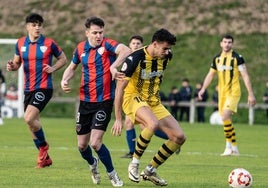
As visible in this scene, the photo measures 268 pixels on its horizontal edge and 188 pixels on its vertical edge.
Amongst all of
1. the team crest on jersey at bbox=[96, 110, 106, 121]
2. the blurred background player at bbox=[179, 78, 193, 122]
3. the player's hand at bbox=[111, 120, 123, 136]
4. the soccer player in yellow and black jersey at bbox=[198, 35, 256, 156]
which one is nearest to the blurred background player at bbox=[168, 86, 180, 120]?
the blurred background player at bbox=[179, 78, 193, 122]

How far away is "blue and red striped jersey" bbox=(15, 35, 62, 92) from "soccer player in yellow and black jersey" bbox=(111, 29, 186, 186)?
3.00 meters

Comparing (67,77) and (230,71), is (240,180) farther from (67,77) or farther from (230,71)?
(230,71)

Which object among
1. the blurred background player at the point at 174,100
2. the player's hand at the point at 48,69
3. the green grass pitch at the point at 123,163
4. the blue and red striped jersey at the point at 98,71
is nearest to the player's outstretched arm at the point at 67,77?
the blue and red striped jersey at the point at 98,71

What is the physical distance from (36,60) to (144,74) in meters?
3.48

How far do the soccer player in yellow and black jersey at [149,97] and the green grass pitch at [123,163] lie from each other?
391mm

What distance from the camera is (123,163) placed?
55.3ft

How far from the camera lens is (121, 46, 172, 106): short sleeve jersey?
12805 millimetres

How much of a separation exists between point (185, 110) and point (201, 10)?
11305mm

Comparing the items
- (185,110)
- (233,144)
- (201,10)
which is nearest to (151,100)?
(233,144)

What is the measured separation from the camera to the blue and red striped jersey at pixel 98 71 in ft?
43.7

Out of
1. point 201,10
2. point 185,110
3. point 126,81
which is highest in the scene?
point 126,81

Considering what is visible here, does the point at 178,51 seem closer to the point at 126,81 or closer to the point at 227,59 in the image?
the point at 227,59

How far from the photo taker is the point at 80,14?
174 feet

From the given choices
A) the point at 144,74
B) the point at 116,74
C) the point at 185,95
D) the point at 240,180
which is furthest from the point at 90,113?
the point at 185,95
